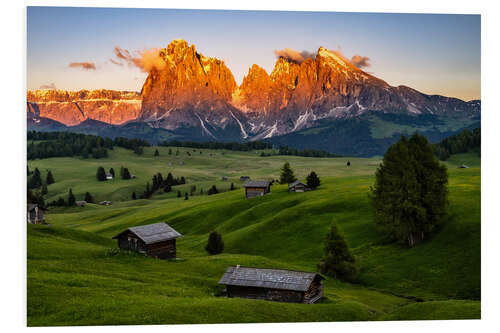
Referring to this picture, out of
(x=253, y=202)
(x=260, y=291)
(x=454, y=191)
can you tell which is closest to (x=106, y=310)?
(x=260, y=291)

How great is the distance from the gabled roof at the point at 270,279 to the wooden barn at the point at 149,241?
44.7 feet

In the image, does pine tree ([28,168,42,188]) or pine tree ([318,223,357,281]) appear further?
pine tree ([28,168,42,188])

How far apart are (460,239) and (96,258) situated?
40478 millimetres

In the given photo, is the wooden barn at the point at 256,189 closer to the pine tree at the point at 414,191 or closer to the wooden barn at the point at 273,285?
the pine tree at the point at 414,191

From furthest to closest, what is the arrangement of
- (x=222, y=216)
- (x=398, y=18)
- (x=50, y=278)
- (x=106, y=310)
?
1. (x=222, y=216)
2. (x=398, y=18)
3. (x=50, y=278)
4. (x=106, y=310)

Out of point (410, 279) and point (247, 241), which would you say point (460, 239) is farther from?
point (247, 241)

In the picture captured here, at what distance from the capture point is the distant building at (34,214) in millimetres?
78113

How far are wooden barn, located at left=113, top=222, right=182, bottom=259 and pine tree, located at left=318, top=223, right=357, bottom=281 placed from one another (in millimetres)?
18400

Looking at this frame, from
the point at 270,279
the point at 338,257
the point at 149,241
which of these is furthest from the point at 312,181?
the point at 270,279

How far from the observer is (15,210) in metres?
29.0

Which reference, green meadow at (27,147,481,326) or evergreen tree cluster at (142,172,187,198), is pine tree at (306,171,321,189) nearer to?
green meadow at (27,147,481,326)

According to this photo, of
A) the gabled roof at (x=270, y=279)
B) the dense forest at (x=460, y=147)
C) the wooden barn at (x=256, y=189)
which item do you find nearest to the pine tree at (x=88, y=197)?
the wooden barn at (x=256, y=189)

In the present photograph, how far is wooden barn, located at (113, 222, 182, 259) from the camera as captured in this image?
1912 inches

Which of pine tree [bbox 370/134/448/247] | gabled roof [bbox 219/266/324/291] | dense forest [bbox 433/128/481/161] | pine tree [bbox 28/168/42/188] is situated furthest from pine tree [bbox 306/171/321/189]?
pine tree [bbox 28/168/42/188]
